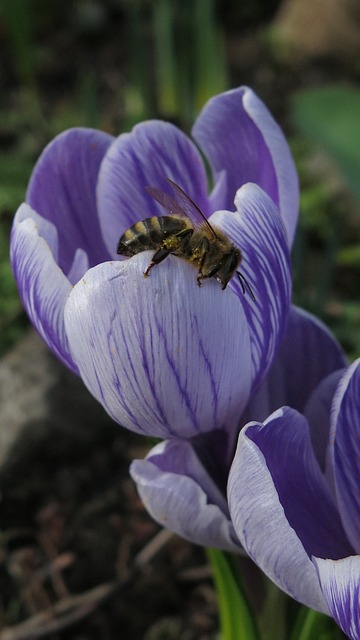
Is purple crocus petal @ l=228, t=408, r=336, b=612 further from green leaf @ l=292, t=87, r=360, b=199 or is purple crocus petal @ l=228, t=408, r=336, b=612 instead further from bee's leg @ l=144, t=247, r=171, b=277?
green leaf @ l=292, t=87, r=360, b=199

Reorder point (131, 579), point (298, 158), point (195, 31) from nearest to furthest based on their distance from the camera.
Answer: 1. point (131, 579)
2. point (195, 31)
3. point (298, 158)

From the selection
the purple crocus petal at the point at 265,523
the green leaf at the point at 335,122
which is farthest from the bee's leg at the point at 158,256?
the green leaf at the point at 335,122

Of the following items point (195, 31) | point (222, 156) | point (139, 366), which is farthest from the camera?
point (195, 31)

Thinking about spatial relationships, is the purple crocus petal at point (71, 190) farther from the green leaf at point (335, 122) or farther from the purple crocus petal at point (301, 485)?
the green leaf at point (335, 122)

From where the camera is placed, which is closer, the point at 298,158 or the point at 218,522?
the point at 218,522

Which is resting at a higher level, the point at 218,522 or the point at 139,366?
the point at 139,366

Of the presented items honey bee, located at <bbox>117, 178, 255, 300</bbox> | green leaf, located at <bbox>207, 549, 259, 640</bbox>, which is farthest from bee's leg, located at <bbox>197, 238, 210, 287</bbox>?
green leaf, located at <bbox>207, 549, 259, 640</bbox>

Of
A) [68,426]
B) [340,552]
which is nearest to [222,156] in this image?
[340,552]

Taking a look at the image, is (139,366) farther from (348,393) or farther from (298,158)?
(298,158)
